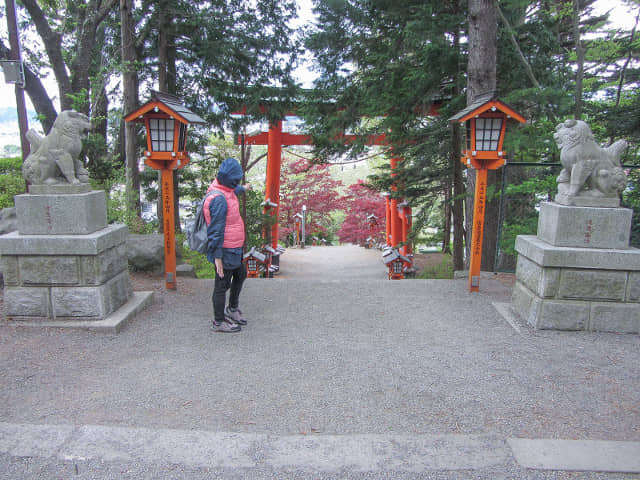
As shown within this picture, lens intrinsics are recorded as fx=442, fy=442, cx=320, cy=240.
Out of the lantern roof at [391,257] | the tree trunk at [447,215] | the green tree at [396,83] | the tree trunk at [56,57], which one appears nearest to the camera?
the green tree at [396,83]

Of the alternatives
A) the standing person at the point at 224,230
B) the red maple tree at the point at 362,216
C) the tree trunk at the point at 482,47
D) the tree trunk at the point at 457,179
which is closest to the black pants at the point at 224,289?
the standing person at the point at 224,230

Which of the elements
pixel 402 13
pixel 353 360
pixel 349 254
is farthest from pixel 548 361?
pixel 349 254

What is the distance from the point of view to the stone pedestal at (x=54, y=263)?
14.2 ft

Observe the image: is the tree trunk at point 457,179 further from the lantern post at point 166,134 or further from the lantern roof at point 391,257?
the lantern post at point 166,134

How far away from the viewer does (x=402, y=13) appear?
27.7 feet

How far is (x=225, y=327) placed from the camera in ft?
14.8

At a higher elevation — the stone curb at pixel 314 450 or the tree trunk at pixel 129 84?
the tree trunk at pixel 129 84

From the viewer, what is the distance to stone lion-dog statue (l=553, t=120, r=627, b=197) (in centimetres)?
441

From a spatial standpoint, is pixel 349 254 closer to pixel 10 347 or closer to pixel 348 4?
pixel 348 4

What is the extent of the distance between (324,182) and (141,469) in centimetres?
1792

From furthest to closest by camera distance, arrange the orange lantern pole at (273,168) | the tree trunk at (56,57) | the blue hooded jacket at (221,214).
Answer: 1. the orange lantern pole at (273,168)
2. the tree trunk at (56,57)
3. the blue hooded jacket at (221,214)

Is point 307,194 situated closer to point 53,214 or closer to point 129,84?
point 129,84

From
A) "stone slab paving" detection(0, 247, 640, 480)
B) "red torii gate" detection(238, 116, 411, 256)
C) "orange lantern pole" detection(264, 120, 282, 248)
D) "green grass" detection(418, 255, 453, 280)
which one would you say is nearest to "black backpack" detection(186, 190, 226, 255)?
"stone slab paving" detection(0, 247, 640, 480)

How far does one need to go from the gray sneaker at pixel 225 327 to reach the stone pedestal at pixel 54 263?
3.76 feet
